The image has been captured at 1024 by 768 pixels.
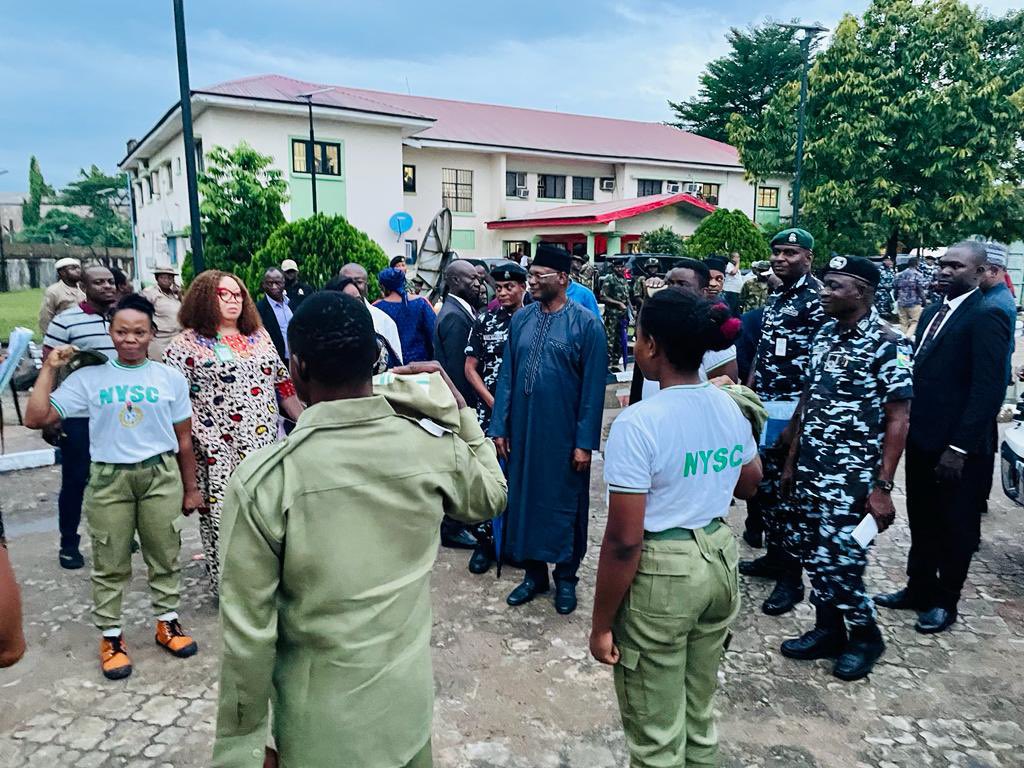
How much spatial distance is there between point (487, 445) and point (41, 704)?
2665mm

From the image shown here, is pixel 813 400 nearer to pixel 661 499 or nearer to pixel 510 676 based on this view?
pixel 661 499

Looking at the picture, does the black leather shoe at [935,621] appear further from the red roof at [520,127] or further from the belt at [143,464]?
the red roof at [520,127]

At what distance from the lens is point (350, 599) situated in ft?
5.43

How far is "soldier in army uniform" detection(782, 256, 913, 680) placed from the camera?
3.27 metres

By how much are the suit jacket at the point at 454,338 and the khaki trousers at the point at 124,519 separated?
7.08 ft

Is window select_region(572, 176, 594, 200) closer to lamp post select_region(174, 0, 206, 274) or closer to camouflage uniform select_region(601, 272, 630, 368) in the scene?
camouflage uniform select_region(601, 272, 630, 368)

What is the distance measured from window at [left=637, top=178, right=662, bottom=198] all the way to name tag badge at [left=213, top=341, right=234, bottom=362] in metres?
25.9

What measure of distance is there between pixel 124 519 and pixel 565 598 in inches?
90.1

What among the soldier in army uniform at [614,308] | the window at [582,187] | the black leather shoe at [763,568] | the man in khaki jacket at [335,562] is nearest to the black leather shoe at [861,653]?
the black leather shoe at [763,568]

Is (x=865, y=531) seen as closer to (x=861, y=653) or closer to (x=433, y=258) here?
(x=861, y=653)

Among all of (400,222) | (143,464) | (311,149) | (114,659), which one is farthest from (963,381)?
(400,222)

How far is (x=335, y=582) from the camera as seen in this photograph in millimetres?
Result: 1639

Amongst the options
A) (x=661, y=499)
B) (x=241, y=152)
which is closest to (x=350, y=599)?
(x=661, y=499)

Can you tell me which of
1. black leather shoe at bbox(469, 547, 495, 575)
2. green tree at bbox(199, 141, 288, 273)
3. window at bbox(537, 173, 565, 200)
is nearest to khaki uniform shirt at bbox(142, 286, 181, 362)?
black leather shoe at bbox(469, 547, 495, 575)
